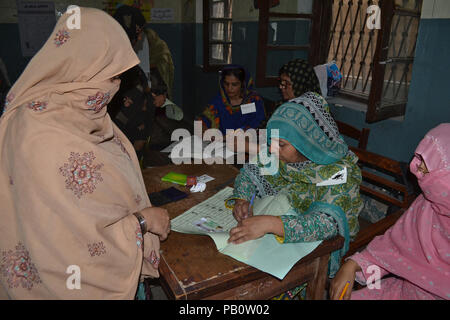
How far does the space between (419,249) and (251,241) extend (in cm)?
69

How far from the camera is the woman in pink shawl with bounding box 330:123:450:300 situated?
1.19 m

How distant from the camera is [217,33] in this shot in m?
5.49

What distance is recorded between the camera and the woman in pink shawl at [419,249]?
1190 mm

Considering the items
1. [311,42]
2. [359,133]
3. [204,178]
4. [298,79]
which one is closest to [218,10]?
[311,42]

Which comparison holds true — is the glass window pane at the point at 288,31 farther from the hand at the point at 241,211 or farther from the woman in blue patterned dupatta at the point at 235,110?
the hand at the point at 241,211

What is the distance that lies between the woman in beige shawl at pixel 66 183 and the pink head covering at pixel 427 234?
1.03 m

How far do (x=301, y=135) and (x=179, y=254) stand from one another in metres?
0.67

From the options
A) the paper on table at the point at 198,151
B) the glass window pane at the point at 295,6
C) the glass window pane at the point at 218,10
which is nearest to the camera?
the paper on table at the point at 198,151

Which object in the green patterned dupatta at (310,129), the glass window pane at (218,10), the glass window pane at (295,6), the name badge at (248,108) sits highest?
the glass window pane at (218,10)

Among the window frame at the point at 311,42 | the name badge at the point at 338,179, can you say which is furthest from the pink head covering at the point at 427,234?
the window frame at the point at 311,42

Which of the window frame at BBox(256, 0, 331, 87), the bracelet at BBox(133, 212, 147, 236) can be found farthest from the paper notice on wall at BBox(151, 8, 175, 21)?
the bracelet at BBox(133, 212, 147, 236)

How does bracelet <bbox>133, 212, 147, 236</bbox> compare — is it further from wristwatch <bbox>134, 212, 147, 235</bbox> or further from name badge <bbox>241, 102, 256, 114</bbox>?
name badge <bbox>241, 102, 256, 114</bbox>

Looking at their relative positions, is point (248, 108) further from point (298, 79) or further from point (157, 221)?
point (157, 221)

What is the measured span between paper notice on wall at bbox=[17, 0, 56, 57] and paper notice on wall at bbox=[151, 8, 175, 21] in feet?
4.94
